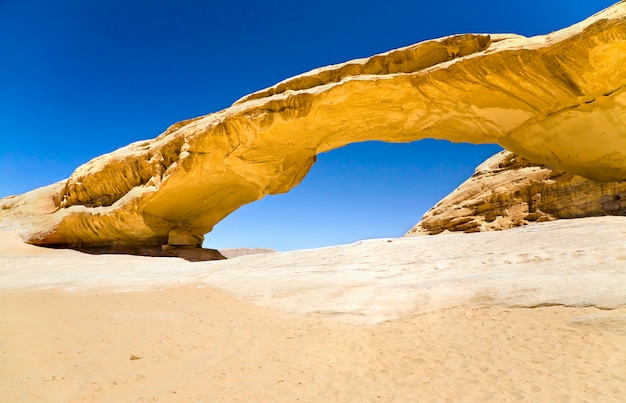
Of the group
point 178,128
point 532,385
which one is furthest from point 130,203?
point 532,385

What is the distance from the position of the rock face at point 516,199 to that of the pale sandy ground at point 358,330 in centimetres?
622

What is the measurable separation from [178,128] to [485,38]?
1525 cm

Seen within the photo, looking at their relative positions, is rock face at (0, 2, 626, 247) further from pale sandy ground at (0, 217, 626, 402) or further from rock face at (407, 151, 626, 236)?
pale sandy ground at (0, 217, 626, 402)

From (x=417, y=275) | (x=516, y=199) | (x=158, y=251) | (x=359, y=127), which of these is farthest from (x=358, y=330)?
(x=158, y=251)

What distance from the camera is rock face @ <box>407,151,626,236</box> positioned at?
14.6 m

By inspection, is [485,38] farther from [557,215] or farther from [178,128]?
[178,128]

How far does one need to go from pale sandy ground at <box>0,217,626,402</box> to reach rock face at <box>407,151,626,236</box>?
20.4ft

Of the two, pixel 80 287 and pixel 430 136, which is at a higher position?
pixel 430 136

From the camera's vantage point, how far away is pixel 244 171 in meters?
18.3

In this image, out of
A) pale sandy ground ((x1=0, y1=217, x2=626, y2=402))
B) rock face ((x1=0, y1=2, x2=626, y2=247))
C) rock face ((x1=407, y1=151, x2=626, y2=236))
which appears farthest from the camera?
rock face ((x1=407, y1=151, x2=626, y2=236))

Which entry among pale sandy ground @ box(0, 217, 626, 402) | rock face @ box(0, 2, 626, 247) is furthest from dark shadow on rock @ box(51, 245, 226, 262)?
pale sandy ground @ box(0, 217, 626, 402)

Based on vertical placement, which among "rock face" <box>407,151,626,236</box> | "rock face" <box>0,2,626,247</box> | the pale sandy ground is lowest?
the pale sandy ground

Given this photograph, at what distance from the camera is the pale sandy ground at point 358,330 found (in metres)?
4.14

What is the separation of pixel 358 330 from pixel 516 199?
51.2 feet
